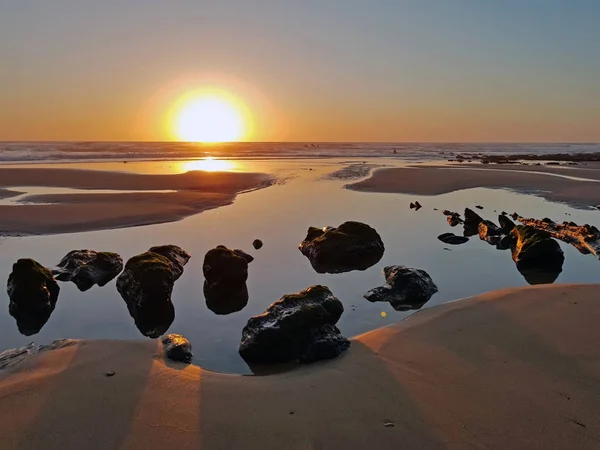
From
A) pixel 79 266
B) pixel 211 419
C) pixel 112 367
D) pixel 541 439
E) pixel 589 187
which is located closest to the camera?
pixel 541 439

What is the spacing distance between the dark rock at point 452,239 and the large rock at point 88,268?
9743mm

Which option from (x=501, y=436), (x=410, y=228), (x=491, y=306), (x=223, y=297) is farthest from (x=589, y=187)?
(x=501, y=436)

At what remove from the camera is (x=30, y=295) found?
29.8ft

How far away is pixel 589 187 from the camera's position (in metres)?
27.5

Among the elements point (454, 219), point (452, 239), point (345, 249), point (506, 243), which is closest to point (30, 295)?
point (345, 249)

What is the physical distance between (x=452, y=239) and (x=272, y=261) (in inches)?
239

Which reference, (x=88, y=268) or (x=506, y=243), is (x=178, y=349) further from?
(x=506, y=243)

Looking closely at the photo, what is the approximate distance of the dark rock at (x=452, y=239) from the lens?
1455cm

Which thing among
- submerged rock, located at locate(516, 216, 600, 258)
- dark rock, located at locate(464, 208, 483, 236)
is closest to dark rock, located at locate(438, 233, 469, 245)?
dark rock, located at locate(464, 208, 483, 236)

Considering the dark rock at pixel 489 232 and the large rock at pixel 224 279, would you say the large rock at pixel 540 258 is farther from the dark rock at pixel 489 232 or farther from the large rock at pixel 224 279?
the large rock at pixel 224 279

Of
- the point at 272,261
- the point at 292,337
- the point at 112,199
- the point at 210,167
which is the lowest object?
the point at 272,261

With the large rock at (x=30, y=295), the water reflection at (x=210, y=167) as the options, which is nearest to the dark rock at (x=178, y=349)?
the large rock at (x=30, y=295)

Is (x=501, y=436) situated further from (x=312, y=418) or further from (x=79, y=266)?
(x=79, y=266)

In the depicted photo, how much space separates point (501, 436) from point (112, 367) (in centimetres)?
487
